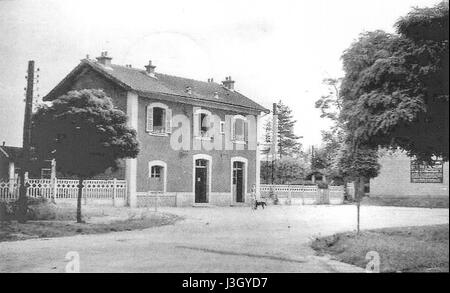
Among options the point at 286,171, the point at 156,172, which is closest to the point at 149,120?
the point at 156,172

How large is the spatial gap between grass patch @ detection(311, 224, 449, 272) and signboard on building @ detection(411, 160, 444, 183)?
28.5 inches

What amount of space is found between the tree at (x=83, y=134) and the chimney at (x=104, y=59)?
2.73 feet

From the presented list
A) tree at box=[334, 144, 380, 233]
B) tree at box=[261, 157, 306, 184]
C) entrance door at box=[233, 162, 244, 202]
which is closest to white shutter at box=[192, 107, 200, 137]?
tree at box=[334, 144, 380, 233]

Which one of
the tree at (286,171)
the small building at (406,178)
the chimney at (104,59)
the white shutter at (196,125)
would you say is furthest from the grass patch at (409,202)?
the tree at (286,171)

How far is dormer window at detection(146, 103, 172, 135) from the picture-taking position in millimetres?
11794

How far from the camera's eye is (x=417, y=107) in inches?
275

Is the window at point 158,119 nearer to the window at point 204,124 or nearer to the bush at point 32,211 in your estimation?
the window at point 204,124

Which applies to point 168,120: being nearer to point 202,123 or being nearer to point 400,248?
point 202,123

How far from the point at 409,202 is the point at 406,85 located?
6.23 ft

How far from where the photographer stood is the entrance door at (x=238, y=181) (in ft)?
70.5

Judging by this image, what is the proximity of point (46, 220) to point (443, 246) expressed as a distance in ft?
31.0

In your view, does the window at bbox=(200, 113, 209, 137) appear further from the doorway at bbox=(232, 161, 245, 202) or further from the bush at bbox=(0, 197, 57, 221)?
the doorway at bbox=(232, 161, 245, 202)
